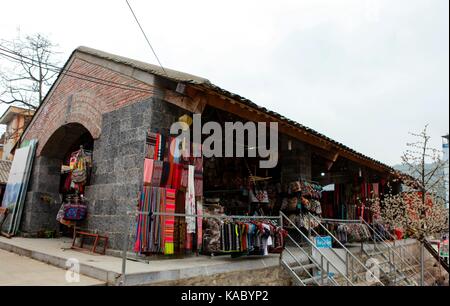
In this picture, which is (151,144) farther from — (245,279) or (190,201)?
(245,279)

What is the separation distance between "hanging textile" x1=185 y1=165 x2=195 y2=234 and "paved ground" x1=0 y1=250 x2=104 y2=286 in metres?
1.92

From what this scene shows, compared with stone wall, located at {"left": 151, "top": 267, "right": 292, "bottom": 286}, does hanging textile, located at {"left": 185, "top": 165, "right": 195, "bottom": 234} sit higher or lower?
higher

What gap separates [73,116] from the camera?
8227 millimetres

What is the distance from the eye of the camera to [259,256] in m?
6.36

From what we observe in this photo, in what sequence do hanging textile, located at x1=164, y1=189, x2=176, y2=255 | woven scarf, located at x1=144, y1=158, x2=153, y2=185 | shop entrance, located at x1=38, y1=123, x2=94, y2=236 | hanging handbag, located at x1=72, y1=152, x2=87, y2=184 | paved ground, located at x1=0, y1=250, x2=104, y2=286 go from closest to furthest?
paved ground, located at x1=0, y1=250, x2=104, y2=286
hanging textile, located at x1=164, y1=189, x2=176, y2=255
woven scarf, located at x1=144, y1=158, x2=153, y2=185
hanging handbag, located at x1=72, y1=152, x2=87, y2=184
shop entrance, located at x1=38, y1=123, x2=94, y2=236

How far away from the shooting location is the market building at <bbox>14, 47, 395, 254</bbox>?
610 cm

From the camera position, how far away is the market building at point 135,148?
6.10m

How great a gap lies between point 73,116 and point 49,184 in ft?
8.22

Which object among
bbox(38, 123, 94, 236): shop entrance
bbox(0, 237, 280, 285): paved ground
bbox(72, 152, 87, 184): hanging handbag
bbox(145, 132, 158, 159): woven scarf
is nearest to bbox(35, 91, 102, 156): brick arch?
bbox(38, 123, 94, 236): shop entrance

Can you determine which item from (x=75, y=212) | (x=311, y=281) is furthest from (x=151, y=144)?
(x=311, y=281)

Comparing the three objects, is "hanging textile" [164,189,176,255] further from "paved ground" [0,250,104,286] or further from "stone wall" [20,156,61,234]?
"stone wall" [20,156,61,234]

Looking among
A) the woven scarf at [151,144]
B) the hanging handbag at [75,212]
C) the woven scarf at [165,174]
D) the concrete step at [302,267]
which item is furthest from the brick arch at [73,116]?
the concrete step at [302,267]
